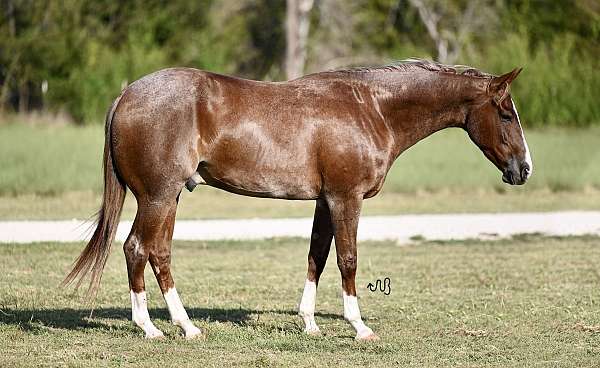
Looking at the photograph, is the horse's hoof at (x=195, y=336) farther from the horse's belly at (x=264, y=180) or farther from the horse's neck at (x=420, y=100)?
the horse's neck at (x=420, y=100)

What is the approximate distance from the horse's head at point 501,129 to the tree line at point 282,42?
2149cm

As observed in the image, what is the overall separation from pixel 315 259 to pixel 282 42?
34327mm

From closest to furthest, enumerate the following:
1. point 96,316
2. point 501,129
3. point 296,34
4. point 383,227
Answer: point 501,129 → point 96,316 → point 383,227 → point 296,34

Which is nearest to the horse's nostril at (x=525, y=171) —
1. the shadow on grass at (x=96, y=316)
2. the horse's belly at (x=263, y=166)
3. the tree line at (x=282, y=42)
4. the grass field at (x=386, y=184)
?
the horse's belly at (x=263, y=166)

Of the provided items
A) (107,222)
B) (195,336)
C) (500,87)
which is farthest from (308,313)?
(500,87)

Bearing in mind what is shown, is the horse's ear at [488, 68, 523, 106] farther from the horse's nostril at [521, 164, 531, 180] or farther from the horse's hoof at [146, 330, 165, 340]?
the horse's hoof at [146, 330, 165, 340]

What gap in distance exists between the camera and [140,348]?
7785mm

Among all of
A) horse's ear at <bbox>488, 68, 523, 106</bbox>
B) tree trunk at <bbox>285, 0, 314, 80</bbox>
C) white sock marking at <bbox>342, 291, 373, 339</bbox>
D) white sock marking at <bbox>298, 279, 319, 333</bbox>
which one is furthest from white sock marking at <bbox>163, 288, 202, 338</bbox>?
tree trunk at <bbox>285, 0, 314, 80</bbox>

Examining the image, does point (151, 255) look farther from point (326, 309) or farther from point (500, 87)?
point (500, 87)

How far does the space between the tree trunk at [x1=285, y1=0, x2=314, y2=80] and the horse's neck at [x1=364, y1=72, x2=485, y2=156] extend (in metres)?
28.3

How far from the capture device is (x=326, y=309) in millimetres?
9797

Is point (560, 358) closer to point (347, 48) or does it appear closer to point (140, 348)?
point (140, 348)

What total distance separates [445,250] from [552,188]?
808 centimetres

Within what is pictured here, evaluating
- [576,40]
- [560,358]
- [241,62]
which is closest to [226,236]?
[560,358]
